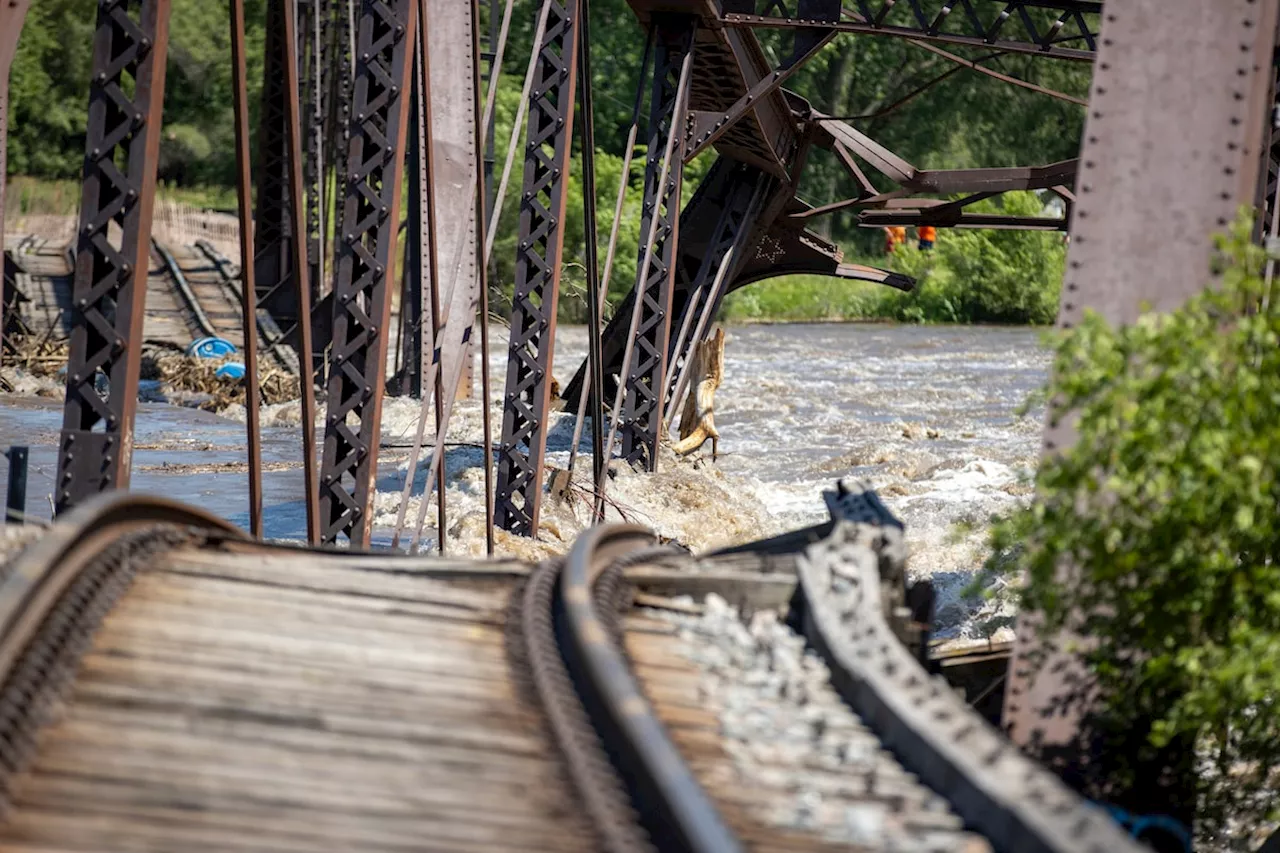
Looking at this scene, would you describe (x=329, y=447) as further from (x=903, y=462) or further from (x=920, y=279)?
(x=920, y=279)

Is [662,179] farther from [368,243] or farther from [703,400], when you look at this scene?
[368,243]

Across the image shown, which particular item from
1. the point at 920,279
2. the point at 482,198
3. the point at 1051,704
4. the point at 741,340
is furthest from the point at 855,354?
the point at 1051,704

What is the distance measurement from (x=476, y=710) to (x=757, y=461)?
17.2 m

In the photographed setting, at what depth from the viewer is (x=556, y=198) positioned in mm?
13164

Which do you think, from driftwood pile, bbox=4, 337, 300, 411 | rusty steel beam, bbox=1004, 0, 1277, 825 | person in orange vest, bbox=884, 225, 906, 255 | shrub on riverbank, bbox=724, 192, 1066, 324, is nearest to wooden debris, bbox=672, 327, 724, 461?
driftwood pile, bbox=4, 337, 300, 411

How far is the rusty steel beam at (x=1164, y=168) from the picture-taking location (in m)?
5.89

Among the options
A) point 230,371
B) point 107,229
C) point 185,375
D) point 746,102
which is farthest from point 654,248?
point 107,229

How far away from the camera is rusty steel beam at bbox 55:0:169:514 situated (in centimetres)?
736

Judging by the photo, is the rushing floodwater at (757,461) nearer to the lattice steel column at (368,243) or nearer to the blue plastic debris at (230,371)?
the blue plastic debris at (230,371)

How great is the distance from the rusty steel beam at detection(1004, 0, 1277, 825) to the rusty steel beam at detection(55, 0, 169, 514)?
4074 mm

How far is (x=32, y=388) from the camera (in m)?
22.0

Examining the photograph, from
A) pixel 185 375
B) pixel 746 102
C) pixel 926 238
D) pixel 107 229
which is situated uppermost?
pixel 746 102

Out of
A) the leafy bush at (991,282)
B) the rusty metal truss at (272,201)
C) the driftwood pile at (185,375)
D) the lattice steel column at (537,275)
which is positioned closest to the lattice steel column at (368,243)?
the lattice steel column at (537,275)

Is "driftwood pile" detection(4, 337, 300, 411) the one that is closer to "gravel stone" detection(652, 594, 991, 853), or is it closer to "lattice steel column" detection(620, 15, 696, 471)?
"lattice steel column" detection(620, 15, 696, 471)
